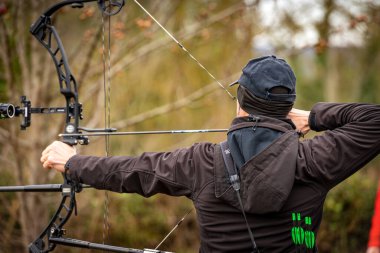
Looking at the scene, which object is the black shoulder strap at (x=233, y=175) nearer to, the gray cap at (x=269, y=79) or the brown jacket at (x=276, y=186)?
the brown jacket at (x=276, y=186)

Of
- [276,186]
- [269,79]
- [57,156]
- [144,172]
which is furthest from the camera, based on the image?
[57,156]

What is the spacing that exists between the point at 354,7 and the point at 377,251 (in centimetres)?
612

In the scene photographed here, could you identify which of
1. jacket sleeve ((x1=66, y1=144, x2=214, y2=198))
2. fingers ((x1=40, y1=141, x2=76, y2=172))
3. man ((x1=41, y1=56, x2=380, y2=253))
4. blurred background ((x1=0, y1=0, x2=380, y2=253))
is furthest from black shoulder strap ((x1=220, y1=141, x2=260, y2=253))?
blurred background ((x1=0, y1=0, x2=380, y2=253))

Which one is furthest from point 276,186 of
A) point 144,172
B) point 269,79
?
point 144,172

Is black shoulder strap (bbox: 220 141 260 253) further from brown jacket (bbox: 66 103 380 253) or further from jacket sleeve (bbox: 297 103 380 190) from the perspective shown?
jacket sleeve (bbox: 297 103 380 190)

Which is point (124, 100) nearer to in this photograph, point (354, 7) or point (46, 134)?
point (46, 134)

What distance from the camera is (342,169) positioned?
6.61 feet

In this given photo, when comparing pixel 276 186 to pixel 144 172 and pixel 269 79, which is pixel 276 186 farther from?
pixel 144 172

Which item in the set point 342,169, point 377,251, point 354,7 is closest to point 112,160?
point 342,169

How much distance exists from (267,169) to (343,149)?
1.05ft

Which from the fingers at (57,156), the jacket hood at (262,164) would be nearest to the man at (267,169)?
the jacket hood at (262,164)

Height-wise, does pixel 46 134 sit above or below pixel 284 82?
below

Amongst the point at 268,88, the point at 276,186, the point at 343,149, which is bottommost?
the point at 276,186

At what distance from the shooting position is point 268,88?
2.04 meters
